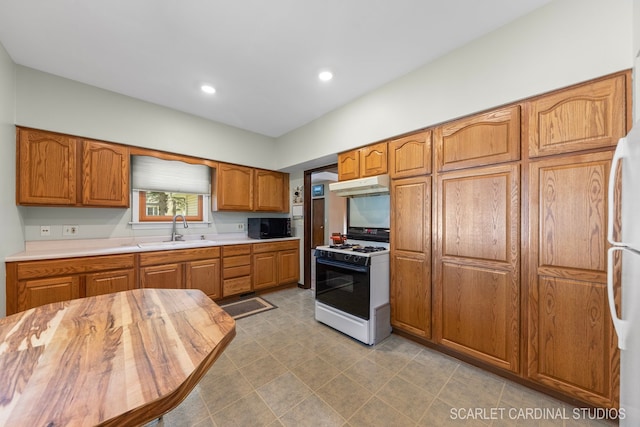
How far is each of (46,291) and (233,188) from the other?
7.29ft

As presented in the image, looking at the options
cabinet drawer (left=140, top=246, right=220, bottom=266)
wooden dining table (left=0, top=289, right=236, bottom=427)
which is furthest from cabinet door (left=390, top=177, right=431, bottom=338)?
cabinet drawer (left=140, top=246, right=220, bottom=266)

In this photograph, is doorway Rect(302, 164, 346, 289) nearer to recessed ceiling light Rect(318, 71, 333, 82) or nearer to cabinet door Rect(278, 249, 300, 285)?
cabinet door Rect(278, 249, 300, 285)

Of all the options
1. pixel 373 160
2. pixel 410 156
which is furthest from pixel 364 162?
pixel 410 156

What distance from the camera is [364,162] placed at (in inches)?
108

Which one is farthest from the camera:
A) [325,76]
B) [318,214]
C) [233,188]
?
[318,214]

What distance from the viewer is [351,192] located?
287cm

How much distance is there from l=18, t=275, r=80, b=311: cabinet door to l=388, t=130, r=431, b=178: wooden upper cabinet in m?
3.34

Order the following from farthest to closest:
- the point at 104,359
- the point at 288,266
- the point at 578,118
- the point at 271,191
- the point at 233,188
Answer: the point at 271,191 → the point at 288,266 → the point at 233,188 → the point at 578,118 → the point at 104,359

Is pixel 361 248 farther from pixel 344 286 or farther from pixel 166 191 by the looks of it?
pixel 166 191

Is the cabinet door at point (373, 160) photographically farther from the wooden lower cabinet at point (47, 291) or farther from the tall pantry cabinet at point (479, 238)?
the wooden lower cabinet at point (47, 291)

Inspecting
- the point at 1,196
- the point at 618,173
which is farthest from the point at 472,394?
the point at 1,196

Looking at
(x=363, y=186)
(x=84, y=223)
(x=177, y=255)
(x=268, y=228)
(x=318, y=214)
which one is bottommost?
(x=177, y=255)

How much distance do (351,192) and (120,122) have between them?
282cm

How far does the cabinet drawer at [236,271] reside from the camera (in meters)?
3.34
